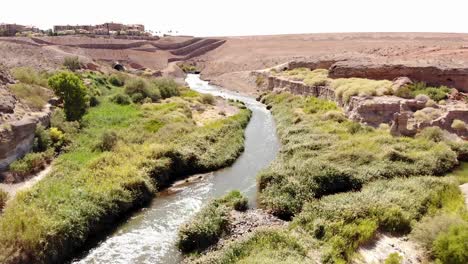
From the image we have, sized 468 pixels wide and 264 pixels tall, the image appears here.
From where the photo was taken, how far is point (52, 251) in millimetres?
15117

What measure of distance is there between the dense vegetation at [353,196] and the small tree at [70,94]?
15.9 meters

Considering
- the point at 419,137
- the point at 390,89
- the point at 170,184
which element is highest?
the point at 390,89

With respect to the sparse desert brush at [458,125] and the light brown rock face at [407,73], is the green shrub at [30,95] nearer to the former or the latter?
the sparse desert brush at [458,125]

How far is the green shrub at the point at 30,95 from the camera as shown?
29.3m

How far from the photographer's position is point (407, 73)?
38.6 meters

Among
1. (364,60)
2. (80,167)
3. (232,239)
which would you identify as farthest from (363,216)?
(364,60)

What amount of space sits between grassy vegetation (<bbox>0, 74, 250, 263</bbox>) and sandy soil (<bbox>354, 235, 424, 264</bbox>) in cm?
1063

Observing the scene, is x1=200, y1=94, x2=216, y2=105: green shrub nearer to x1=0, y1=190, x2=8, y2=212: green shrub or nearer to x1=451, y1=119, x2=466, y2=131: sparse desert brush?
x1=451, y1=119, x2=466, y2=131: sparse desert brush

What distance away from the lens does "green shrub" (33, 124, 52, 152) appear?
24406 mm

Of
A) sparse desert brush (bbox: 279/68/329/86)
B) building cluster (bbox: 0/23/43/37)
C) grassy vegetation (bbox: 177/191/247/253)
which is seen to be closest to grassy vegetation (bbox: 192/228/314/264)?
grassy vegetation (bbox: 177/191/247/253)

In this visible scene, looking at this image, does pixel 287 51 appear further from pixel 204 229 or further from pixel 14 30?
pixel 204 229

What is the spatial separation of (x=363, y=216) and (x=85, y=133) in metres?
20.1

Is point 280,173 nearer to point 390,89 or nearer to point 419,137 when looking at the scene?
point 419,137

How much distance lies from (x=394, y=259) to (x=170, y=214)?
10164 mm
